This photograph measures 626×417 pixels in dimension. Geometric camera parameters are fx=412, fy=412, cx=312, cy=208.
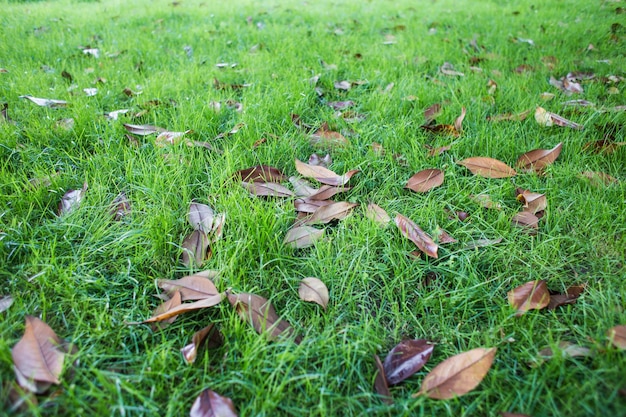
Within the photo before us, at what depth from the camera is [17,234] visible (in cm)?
140

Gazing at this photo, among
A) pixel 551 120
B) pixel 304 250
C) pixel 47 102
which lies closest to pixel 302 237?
pixel 304 250

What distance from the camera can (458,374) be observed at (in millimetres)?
1025

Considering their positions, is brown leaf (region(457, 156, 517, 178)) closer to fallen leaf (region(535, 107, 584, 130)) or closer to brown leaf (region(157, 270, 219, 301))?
fallen leaf (region(535, 107, 584, 130))

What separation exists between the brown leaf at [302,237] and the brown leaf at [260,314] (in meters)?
0.26

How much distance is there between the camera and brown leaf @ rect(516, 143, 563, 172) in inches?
71.0

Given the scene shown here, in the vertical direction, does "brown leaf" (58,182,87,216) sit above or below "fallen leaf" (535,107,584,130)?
below

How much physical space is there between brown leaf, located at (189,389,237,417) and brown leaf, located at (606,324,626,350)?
96 centimetres

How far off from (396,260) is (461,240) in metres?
0.27

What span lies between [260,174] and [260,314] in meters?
0.71

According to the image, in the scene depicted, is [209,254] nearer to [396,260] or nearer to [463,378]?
[396,260]

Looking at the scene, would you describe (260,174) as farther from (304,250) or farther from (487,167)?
(487,167)

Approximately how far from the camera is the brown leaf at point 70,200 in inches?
60.7

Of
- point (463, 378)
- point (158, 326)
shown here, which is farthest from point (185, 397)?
point (463, 378)

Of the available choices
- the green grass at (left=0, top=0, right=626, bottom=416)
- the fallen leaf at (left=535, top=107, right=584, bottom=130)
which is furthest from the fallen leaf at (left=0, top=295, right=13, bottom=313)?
the fallen leaf at (left=535, top=107, right=584, bottom=130)
